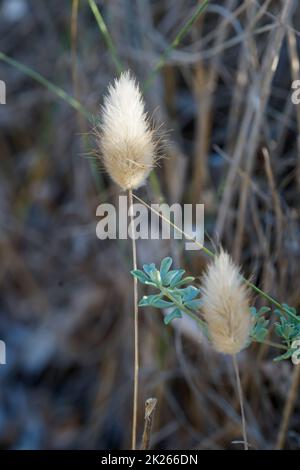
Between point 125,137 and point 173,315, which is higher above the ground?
point 125,137

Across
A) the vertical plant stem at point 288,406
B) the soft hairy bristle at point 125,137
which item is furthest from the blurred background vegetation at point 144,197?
the soft hairy bristle at point 125,137

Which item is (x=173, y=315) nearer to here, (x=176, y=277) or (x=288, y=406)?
(x=176, y=277)

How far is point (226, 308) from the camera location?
824mm

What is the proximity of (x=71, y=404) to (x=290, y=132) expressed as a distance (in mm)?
1070

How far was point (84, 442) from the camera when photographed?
196 centimetres

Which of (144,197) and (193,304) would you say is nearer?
(193,304)

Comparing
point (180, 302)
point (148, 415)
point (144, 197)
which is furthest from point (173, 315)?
point (144, 197)

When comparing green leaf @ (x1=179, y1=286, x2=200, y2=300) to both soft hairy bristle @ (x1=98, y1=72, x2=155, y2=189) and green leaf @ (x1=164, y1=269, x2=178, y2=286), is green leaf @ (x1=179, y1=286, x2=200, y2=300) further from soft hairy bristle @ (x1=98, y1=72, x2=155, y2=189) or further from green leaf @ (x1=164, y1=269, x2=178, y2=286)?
soft hairy bristle @ (x1=98, y1=72, x2=155, y2=189)

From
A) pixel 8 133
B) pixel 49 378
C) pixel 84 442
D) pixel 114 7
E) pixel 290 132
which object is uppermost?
pixel 114 7

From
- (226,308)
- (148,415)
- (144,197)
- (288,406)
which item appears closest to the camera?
(226,308)

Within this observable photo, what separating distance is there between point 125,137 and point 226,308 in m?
0.23

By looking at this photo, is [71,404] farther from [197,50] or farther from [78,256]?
[197,50]
